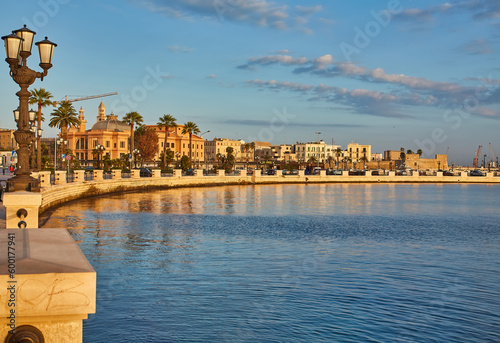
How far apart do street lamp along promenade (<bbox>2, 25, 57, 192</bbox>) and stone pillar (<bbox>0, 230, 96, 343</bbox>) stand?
1013cm

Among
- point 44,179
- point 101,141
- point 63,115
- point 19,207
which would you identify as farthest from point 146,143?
point 19,207

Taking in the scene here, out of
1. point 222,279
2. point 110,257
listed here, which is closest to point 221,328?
point 222,279

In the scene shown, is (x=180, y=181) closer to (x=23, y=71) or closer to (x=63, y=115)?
(x=63, y=115)

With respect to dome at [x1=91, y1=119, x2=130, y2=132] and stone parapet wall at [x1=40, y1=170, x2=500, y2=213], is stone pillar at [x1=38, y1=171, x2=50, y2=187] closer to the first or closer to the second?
stone parapet wall at [x1=40, y1=170, x2=500, y2=213]

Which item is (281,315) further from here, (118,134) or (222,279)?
(118,134)

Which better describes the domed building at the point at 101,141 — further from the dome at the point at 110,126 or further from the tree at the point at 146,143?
the tree at the point at 146,143

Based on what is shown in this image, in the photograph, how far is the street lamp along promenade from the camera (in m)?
12.4

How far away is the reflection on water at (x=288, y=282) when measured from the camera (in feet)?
35.6

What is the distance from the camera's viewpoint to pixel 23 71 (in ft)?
43.3

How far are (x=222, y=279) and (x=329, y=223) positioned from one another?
1820 cm

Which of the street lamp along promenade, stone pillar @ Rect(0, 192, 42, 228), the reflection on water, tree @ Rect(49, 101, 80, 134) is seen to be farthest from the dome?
stone pillar @ Rect(0, 192, 42, 228)

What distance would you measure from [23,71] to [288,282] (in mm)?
9229

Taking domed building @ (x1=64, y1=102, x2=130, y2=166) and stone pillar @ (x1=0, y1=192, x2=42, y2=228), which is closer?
stone pillar @ (x1=0, y1=192, x2=42, y2=228)

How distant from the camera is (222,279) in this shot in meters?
15.1
